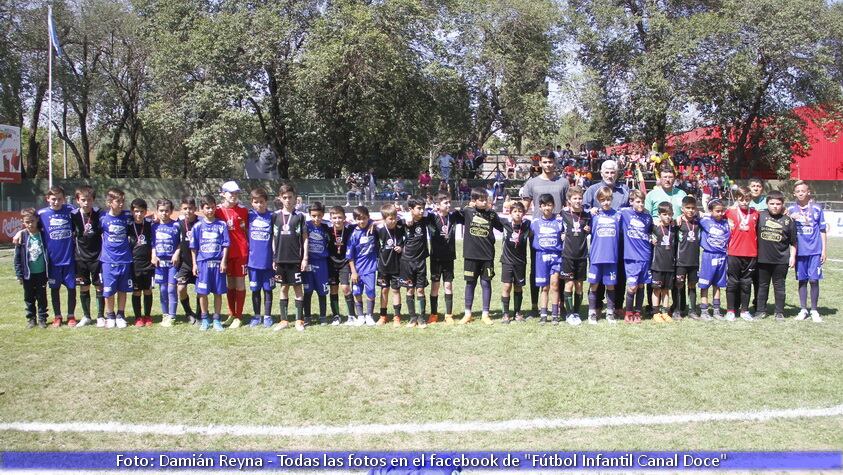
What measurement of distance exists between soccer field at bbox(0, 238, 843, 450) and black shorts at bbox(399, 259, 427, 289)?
2.31 feet

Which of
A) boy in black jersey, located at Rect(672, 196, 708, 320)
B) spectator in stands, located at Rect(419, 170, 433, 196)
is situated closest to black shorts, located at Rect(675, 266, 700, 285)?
boy in black jersey, located at Rect(672, 196, 708, 320)

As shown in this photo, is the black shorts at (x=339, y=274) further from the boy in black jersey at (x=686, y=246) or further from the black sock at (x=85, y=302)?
the boy in black jersey at (x=686, y=246)

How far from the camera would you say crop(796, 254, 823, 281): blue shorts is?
9148 mm

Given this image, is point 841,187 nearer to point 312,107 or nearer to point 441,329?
point 312,107

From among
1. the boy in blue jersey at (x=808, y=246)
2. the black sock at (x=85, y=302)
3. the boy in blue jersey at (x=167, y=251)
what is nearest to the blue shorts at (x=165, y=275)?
the boy in blue jersey at (x=167, y=251)

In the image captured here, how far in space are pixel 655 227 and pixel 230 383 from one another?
581 centimetres

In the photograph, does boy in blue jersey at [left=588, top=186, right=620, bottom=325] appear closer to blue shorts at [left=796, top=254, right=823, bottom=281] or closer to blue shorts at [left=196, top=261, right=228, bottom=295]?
blue shorts at [left=796, top=254, right=823, bottom=281]

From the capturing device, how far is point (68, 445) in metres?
4.94

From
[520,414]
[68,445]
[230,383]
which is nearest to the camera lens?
[68,445]

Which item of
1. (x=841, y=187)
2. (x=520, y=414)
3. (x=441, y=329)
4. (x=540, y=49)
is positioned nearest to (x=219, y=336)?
(x=441, y=329)

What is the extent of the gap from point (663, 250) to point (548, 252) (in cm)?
155

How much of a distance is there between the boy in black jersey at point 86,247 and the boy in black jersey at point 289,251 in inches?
95.6

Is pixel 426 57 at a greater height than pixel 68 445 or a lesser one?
greater

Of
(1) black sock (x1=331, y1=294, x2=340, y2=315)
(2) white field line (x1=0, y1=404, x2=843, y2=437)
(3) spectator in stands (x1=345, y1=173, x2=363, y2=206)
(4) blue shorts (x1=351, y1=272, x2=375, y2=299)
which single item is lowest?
(2) white field line (x1=0, y1=404, x2=843, y2=437)
